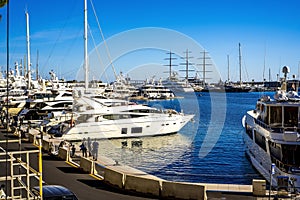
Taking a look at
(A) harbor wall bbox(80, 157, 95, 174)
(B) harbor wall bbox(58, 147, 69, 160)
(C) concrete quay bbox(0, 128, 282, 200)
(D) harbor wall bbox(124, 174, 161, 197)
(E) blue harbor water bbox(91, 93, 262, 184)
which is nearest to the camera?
(C) concrete quay bbox(0, 128, 282, 200)

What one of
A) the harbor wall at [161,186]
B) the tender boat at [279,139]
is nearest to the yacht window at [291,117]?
the tender boat at [279,139]

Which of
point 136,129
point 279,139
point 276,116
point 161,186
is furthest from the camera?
point 136,129

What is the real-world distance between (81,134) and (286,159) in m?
24.2

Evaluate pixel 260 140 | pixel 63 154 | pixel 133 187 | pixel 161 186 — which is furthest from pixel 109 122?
pixel 161 186

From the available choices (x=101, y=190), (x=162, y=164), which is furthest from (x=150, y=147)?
(x=101, y=190)

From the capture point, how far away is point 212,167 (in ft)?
109

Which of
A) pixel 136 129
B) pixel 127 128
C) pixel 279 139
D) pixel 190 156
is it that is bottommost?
pixel 190 156

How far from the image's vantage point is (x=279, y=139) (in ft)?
80.3

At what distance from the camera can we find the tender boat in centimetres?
2306

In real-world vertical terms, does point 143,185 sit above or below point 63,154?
above

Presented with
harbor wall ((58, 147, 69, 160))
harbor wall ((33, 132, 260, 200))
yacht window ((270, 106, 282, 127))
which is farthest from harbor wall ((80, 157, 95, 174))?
yacht window ((270, 106, 282, 127))

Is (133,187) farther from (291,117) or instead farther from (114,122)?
(114,122)

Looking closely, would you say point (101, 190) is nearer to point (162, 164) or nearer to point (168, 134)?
point (162, 164)

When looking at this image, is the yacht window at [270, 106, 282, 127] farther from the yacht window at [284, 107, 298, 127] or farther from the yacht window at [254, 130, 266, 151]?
the yacht window at [254, 130, 266, 151]
